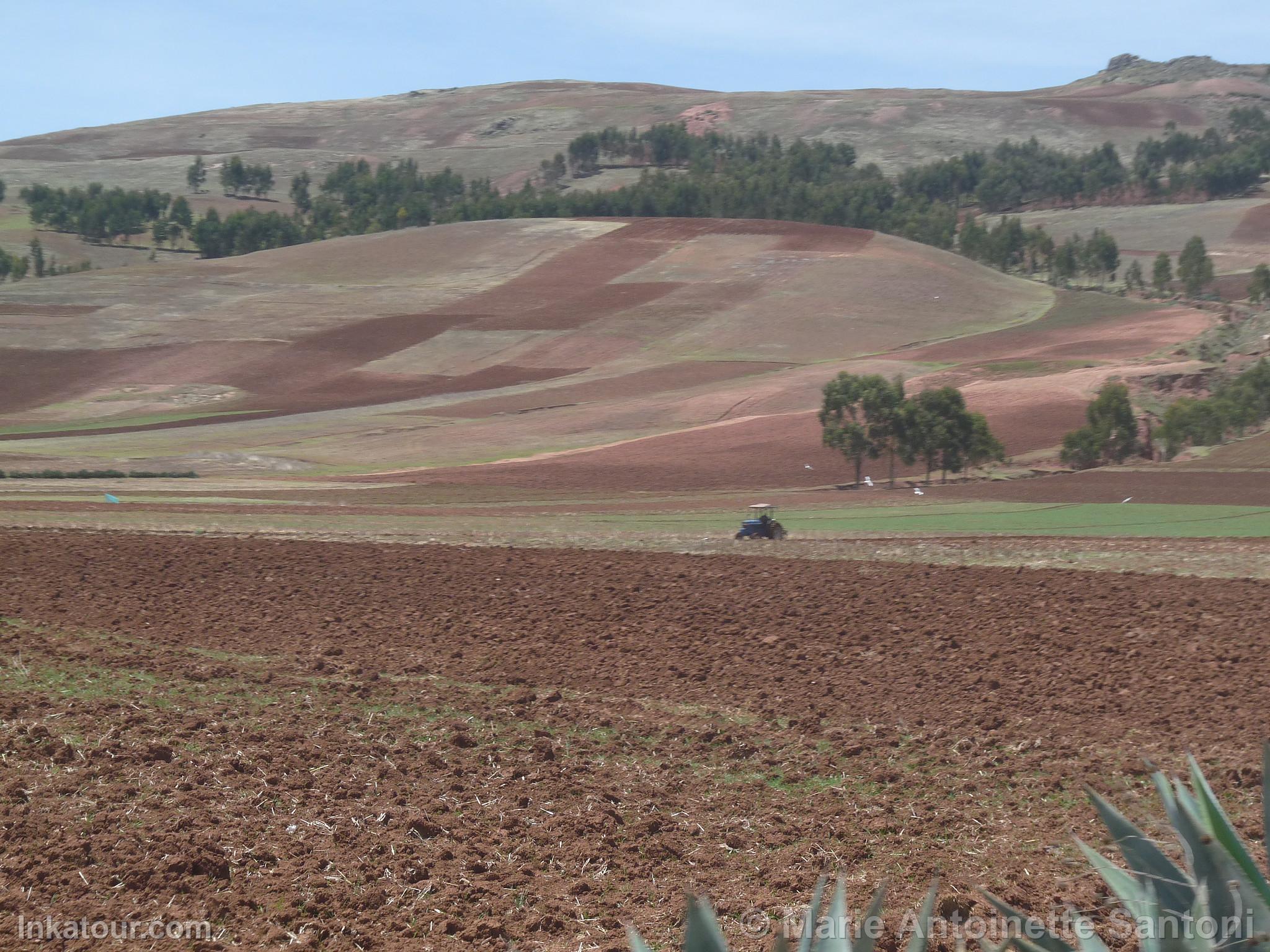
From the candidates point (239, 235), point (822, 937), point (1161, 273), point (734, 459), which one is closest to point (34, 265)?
point (239, 235)

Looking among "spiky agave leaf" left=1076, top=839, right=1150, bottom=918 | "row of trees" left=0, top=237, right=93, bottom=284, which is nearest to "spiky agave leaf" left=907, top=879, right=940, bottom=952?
"spiky agave leaf" left=1076, top=839, right=1150, bottom=918

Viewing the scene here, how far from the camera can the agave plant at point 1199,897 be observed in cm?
376

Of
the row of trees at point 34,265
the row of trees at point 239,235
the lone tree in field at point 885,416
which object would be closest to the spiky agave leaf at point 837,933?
the lone tree in field at point 885,416

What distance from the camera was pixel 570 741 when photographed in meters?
13.3

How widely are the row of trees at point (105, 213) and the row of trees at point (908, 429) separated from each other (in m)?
137

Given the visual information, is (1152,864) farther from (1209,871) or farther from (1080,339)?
(1080,339)

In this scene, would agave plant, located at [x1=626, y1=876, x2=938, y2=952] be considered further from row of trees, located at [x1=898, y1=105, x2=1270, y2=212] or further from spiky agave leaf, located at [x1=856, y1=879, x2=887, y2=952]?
row of trees, located at [x1=898, y1=105, x2=1270, y2=212]

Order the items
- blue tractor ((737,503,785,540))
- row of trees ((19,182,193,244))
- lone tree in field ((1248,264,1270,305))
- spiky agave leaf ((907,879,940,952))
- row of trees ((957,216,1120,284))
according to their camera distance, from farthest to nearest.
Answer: row of trees ((19,182,193,244)), row of trees ((957,216,1120,284)), lone tree in field ((1248,264,1270,305)), blue tractor ((737,503,785,540)), spiky agave leaf ((907,879,940,952))

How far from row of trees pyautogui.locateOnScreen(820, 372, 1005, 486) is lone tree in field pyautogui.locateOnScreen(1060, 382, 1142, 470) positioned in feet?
15.0

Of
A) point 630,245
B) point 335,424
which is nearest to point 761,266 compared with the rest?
point 630,245

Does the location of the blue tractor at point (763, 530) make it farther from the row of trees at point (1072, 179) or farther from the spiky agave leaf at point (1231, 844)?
the row of trees at point (1072, 179)

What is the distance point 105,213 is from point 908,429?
5893 inches

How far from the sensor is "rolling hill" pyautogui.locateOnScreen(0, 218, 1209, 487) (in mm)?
72062

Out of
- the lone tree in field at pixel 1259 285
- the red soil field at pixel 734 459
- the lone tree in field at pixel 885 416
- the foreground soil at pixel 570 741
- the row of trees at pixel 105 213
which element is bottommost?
the red soil field at pixel 734 459
